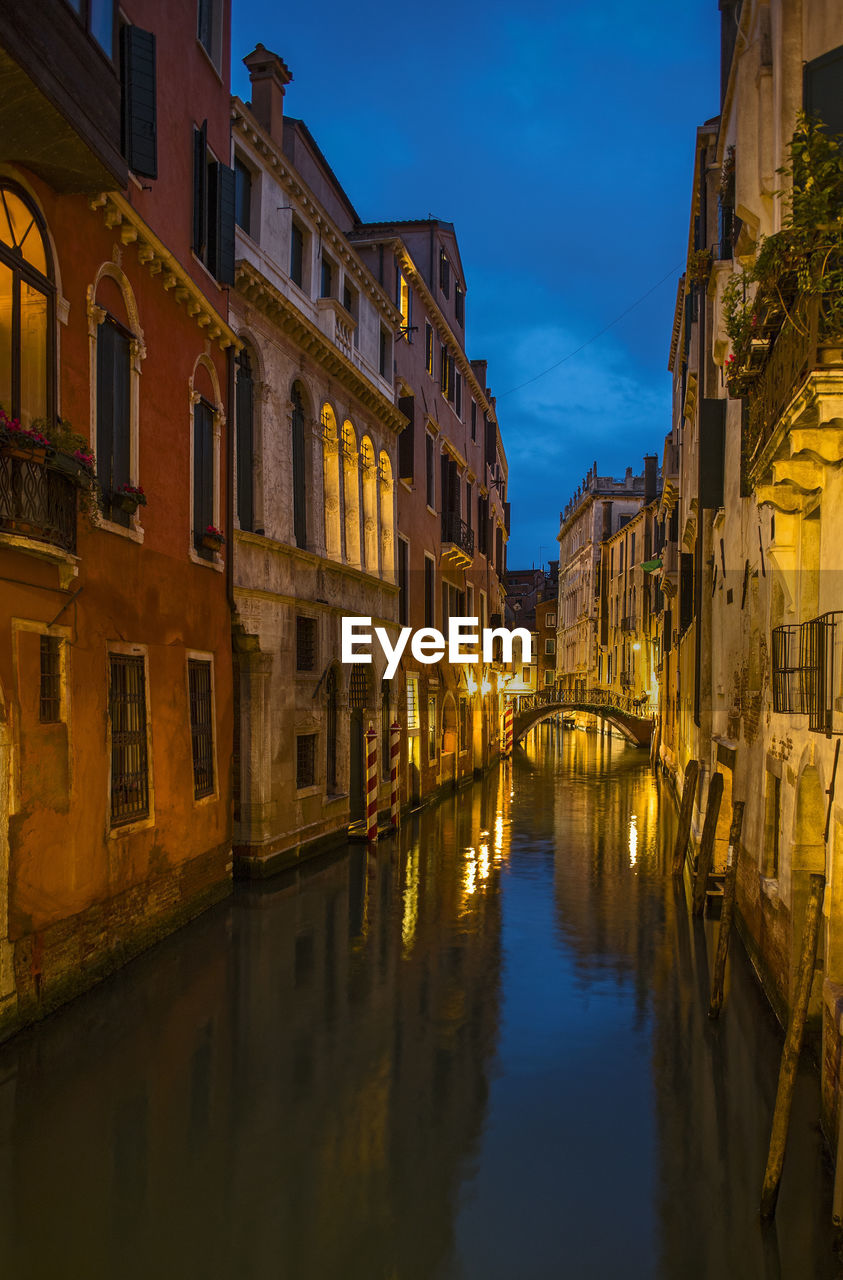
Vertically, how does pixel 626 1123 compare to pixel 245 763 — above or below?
below

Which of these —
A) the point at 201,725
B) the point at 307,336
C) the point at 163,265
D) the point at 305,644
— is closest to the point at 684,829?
the point at 305,644

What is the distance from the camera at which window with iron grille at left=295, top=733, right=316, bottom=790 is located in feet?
54.5

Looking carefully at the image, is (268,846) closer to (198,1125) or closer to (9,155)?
(198,1125)

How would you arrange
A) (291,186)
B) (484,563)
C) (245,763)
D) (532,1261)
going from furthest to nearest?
(484,563), (291,186), (245,763), (532,1261)

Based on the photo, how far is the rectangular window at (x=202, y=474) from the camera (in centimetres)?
1252

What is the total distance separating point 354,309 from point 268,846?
10290 mm

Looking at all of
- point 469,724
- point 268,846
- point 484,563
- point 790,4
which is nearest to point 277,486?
point 268,846

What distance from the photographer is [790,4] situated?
27.3ft

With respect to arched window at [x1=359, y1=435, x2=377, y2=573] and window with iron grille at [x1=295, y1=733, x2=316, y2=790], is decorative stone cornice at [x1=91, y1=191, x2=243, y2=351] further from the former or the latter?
arched window at [x1=359, y1=435, x2=377, y2=573]

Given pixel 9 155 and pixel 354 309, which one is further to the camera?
pixel 354 309

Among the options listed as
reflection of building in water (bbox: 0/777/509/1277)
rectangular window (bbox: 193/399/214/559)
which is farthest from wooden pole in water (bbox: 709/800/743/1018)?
rectangular window (bbox: 193/399/214/559)

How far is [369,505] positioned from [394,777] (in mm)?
5352

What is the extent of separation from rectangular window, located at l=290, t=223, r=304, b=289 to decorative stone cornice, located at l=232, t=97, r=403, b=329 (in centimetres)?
32

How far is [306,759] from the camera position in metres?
16.8
